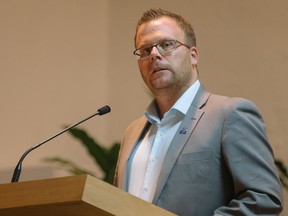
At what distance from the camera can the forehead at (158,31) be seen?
8.75ft

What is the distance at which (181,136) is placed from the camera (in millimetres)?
2404

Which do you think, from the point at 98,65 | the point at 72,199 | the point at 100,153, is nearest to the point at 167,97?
the point at 72,199

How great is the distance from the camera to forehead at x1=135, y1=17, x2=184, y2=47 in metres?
2.67

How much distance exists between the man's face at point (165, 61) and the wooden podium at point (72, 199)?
906 mm

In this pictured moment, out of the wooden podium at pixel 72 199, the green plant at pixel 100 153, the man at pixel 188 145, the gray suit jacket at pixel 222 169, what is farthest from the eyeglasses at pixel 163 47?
the green plant at pixel 100 153

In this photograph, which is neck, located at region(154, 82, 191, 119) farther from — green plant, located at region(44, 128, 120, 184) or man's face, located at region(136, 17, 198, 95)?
green plant, located at region(44, 128, 120, 184)

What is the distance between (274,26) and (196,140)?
2571 mm

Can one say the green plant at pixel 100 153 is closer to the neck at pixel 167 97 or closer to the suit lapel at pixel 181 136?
the neck at pixel 167 97

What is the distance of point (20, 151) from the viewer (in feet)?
17.7

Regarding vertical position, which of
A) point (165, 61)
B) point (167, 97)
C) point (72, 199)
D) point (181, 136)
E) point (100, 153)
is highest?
point (165, 61)

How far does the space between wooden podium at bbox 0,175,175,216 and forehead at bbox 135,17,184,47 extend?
3.41 ft

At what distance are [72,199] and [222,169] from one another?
798mm

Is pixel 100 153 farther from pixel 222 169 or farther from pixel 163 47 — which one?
pixel 222 169

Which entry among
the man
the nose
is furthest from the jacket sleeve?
the nose
